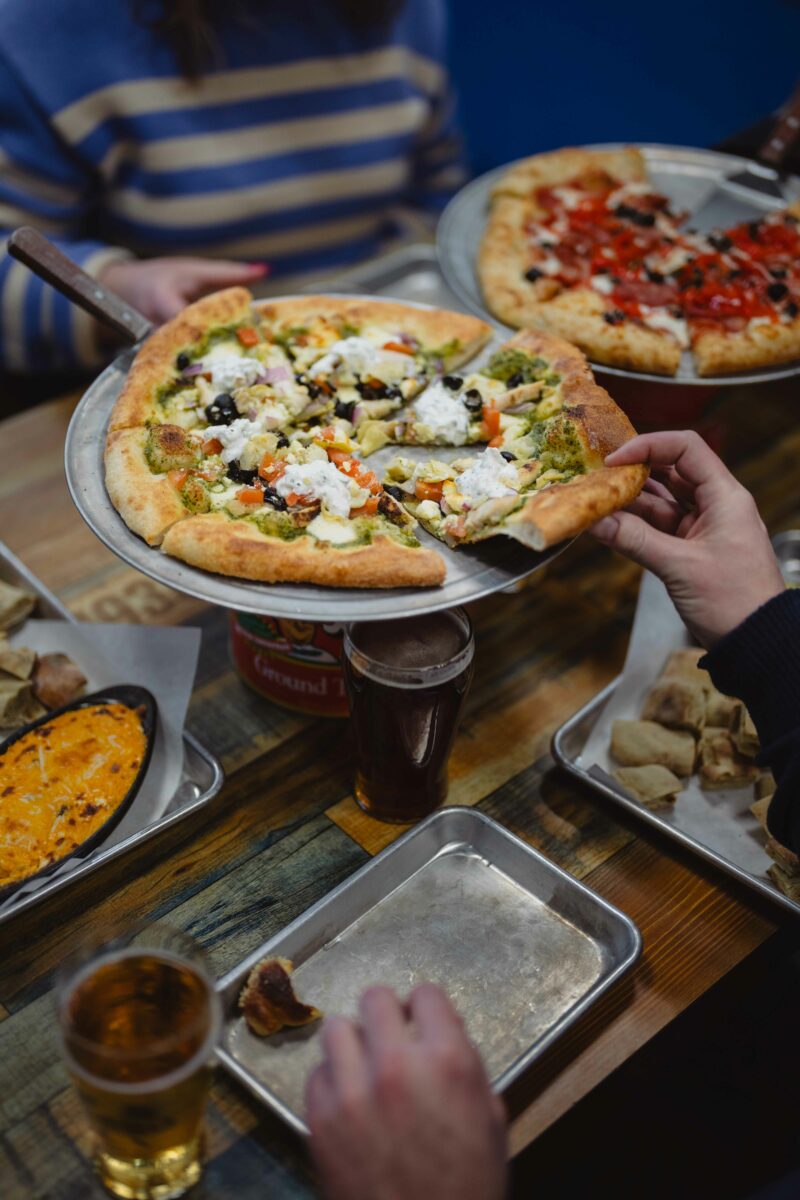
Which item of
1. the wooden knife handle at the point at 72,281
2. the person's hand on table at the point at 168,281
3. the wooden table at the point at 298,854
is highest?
the wooden knife handle at the point at 72,281

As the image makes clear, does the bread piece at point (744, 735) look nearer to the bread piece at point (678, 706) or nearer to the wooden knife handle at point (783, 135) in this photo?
the bread piece at point (678, 706)

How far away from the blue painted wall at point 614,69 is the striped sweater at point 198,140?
7.77 ft

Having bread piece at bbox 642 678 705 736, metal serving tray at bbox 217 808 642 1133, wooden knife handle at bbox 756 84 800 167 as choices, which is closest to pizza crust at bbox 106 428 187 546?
metal serving tray at bbox 217 808 642 1133

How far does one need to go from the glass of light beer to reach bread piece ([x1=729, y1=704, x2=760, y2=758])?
4.17 ft

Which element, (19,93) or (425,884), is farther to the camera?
(19,93)

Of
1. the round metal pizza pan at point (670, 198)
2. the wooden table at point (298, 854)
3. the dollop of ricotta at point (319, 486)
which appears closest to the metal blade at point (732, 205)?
the round metal pizza pan at point (670, 198)

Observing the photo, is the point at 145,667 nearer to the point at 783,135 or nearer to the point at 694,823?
the point at 694,823

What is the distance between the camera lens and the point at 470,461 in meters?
2.20

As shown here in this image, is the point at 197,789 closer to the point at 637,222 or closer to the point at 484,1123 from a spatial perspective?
the point at 484,1123

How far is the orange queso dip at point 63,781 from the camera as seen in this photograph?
1888 millimetres

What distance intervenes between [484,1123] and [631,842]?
95 centimetres

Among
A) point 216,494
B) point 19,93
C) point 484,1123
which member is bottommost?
point 484,1123

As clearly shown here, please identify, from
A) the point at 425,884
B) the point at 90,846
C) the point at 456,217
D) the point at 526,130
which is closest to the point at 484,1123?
the point at 425,884

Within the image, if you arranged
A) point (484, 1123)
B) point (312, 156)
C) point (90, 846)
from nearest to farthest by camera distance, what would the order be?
point (484, 1123) < point (90, 846) < point (312, 156)
